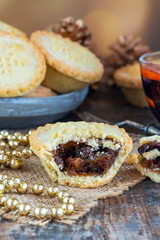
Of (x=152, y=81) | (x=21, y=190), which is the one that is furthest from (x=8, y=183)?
(x=152, y=81)

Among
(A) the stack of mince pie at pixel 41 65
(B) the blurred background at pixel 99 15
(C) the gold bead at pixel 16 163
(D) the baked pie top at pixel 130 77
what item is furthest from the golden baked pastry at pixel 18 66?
(B) the blurred background at pixel 99 15

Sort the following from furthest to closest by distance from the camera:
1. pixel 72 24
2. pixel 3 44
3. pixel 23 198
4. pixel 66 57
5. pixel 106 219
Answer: pixel 72 24 < pixel 66 57 < pixel 3 44 < pixel 23 198 < pixel 106 219

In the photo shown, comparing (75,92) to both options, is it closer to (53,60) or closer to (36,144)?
(53,60)

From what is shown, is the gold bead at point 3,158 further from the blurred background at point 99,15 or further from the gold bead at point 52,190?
the blurred background at point 99,15

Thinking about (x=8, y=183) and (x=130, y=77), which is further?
(x=130, y=77)

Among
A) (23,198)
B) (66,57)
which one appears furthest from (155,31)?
(23,198)

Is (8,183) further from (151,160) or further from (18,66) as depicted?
(18,66)
